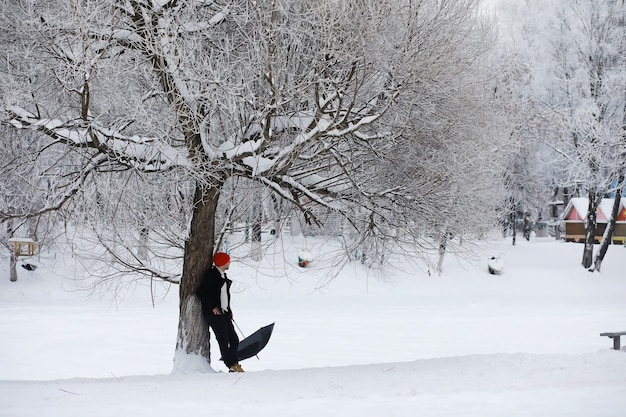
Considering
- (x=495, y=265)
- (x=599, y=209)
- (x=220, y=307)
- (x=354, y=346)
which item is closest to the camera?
(x=220, y=307)

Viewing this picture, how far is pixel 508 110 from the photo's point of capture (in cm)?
2891

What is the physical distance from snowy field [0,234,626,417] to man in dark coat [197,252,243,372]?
669 millimetres

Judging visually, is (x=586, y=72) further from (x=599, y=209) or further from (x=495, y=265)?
(x=599, y=209)

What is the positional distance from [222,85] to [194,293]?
3.38 meters

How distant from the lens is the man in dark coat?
8.77 m

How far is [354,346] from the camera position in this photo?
14.4m

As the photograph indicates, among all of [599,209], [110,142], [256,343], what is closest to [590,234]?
[599,209]

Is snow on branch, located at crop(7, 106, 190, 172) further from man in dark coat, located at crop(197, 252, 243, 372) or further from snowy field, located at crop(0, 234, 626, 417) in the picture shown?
snowy field, located at crop(0, 234, 626, 417)

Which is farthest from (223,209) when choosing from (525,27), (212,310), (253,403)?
(525,27)

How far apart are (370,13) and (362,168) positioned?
2.50 metres

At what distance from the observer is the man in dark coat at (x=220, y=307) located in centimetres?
877

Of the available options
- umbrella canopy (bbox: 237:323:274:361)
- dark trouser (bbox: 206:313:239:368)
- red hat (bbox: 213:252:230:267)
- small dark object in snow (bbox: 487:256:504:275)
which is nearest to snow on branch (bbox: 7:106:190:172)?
red hat (bbox: 213:252:230:267)

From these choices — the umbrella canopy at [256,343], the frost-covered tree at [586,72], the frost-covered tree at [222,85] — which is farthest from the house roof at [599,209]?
the frost-covered tree at [222,85]

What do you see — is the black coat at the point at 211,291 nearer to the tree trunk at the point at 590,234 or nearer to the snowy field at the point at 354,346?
the snowy field at the point at 354,346
